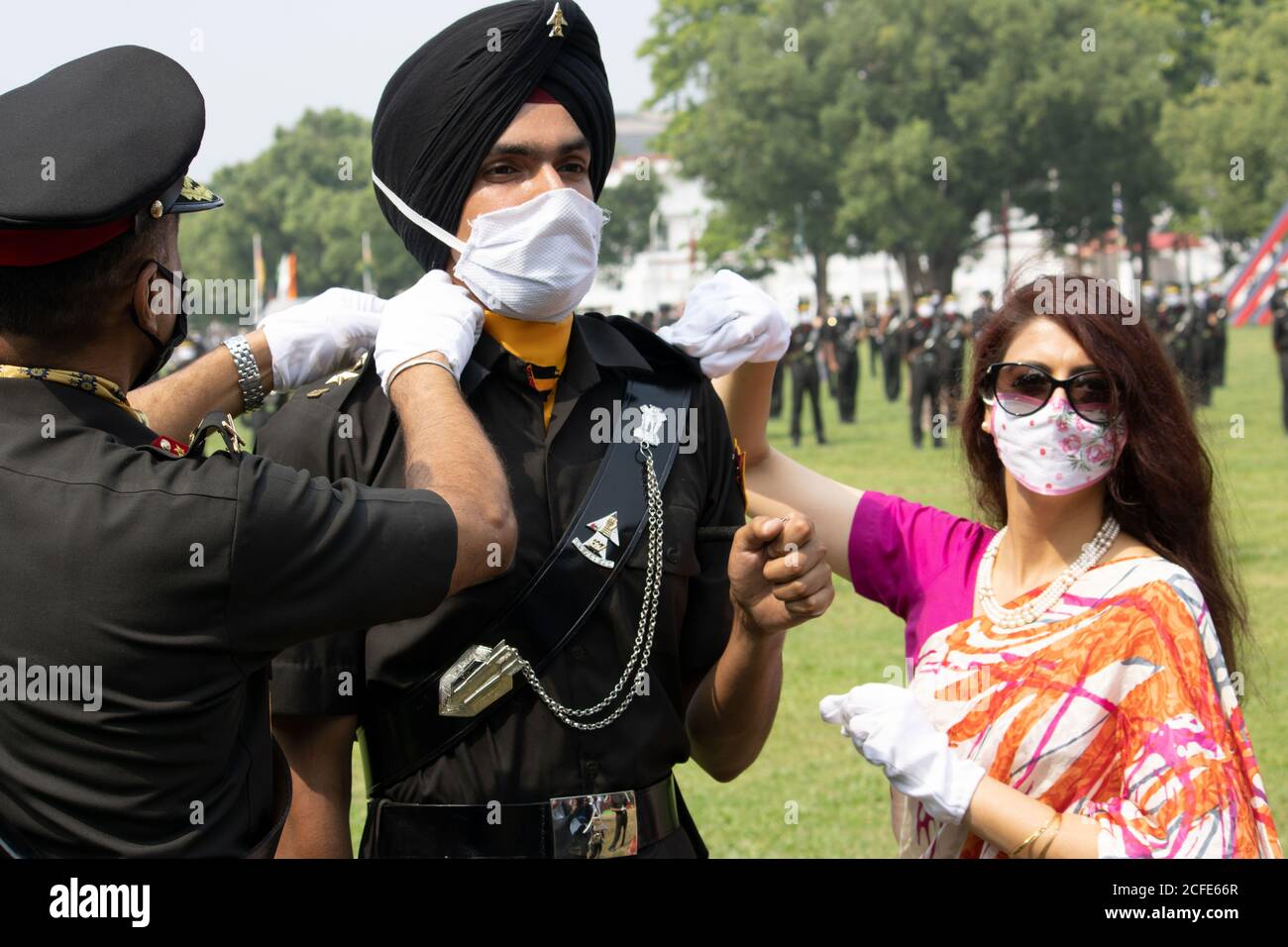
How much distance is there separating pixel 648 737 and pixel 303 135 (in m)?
83.2

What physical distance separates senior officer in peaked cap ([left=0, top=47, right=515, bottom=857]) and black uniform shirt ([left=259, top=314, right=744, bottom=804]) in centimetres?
26

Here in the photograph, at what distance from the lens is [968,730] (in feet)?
9.39

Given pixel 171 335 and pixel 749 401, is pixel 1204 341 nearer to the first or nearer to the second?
pixel 749 401

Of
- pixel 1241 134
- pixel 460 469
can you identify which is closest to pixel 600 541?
pixel 460 469

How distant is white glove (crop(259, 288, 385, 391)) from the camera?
272cm

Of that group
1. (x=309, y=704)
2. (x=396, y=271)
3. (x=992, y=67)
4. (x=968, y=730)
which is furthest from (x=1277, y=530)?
(x=396, y=271)

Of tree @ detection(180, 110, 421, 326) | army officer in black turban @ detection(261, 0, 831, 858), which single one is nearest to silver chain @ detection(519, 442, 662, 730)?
army officer in black turban @ detection(261, 0, 831, 858)

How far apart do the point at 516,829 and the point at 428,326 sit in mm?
809

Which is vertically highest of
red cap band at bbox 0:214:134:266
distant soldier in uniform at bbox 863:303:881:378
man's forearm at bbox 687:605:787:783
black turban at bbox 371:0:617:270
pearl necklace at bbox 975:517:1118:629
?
distant soldier in uniform at bbox 863:303:881:378

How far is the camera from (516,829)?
2500 mm

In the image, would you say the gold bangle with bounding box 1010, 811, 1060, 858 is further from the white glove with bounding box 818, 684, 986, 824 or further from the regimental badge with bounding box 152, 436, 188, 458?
the regimental badge with bounding box 152, 436, 188, 458

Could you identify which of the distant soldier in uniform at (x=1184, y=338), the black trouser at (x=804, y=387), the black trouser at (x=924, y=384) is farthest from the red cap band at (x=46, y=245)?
the distant soldier in uniform at (x=1184, y=338)

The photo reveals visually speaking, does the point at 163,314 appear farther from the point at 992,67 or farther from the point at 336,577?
the point at 992,67

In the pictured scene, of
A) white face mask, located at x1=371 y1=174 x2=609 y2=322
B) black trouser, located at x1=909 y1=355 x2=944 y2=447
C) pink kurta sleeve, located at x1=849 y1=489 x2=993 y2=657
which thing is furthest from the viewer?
black trouser, located at x1=909 y1=355 x2=944 y2=447
